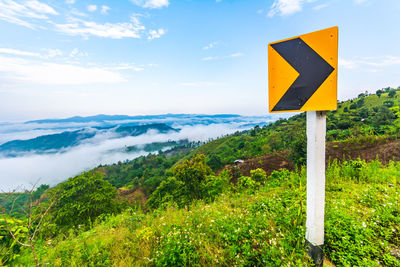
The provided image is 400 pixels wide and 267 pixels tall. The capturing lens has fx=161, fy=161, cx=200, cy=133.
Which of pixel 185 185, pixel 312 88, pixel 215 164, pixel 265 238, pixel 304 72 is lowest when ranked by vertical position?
pixel 215 164

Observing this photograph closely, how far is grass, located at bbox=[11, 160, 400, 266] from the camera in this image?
1919mm

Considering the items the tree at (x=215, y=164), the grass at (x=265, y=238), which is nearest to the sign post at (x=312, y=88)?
the grass at (x=265, y=238)

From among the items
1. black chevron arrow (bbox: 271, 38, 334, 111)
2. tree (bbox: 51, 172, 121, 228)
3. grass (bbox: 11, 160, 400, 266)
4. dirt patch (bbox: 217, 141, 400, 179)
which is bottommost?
tree (bbox: 51, 172, 121, 228)

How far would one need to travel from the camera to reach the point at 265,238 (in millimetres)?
2291

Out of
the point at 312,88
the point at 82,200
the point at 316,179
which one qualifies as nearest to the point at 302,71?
the point at 312,88

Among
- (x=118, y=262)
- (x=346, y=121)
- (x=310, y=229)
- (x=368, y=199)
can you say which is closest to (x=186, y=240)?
(x=118, y=262)

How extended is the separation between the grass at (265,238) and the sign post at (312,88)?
410 millimetres

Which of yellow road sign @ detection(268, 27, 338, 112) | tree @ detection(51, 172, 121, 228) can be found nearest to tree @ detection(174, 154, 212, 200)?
tree @ detection(51, 172, 121, 228)

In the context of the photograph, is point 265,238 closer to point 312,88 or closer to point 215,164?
point 312,88

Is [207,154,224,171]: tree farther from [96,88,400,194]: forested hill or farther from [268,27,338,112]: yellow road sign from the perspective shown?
[268,27,338,112]: yellow road sign

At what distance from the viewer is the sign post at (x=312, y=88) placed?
5.00 feet

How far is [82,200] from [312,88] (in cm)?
1772

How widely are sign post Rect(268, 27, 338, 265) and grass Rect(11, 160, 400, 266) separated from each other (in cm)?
41

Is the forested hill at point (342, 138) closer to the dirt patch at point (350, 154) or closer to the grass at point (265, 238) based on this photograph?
the dirt patch at point (350, 154)
